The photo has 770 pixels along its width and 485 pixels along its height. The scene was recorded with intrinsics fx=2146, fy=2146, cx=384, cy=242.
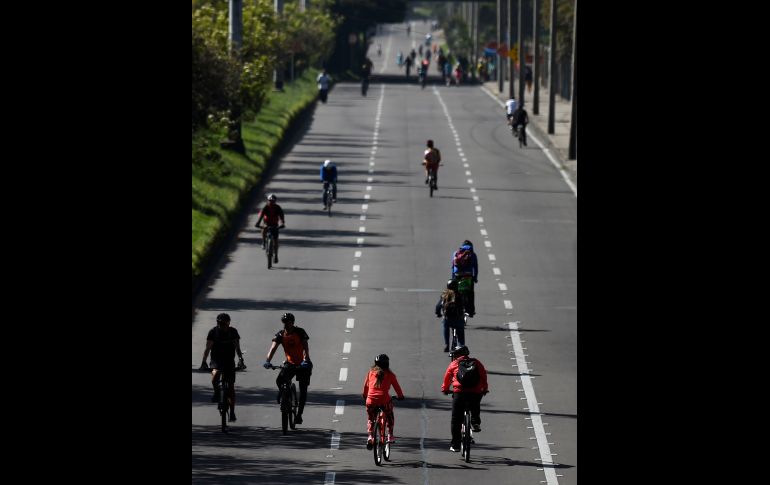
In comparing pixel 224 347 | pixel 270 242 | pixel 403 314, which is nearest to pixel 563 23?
pixel 270 242

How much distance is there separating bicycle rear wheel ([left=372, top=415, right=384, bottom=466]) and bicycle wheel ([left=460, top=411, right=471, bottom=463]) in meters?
0.93

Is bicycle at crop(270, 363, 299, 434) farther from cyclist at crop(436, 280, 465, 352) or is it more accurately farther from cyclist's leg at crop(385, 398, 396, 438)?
cyclist at crop(436, 280, 465, 352)

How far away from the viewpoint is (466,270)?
3122 cm

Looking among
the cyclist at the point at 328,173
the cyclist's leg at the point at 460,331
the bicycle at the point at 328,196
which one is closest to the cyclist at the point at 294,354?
the cyclist's leg at the point at 460,331

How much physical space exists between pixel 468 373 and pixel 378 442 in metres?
1.25

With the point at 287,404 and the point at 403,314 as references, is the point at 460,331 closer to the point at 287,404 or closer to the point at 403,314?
the point at 403,314

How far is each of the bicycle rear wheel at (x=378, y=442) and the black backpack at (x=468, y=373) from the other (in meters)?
1.00

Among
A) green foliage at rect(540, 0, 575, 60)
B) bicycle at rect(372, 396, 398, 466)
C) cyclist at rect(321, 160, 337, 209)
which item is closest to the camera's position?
bicycle at rect(372, 396, 398, 466)

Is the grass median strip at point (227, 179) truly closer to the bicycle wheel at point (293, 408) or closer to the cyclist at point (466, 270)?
the cyclist at point (466, 270)

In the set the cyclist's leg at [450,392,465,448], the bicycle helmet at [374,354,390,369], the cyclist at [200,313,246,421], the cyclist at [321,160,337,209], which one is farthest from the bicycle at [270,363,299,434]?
the cyclist at [321,160,337,209]

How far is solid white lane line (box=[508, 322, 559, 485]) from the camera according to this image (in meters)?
23.4

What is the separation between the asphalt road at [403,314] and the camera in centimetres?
2394
